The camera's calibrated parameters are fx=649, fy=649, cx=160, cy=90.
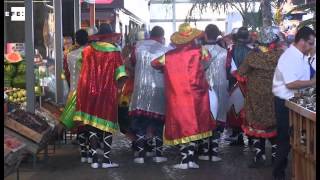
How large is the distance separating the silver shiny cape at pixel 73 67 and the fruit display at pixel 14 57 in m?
0.71

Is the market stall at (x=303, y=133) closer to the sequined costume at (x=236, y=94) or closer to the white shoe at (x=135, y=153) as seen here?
the sequined costume at (x=236, y=94)

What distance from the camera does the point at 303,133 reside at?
582 cm

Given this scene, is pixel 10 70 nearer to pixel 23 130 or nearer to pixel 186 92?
pixel 23 130

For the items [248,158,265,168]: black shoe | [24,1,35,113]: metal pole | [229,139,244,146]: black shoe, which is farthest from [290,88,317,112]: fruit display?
[229,139,244,146]: black shoe

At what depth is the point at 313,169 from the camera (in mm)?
5551

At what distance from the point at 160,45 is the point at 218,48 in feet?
2.52

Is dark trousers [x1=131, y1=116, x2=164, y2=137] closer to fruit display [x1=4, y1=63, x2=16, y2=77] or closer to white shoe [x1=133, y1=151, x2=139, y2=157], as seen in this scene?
white shoe [x1=133, y1=151, x2=139, y2=157]

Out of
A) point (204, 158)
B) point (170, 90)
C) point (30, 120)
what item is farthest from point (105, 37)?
point (204, 158)

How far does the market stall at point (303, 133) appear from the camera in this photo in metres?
5.51

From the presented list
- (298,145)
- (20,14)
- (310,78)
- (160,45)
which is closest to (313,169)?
(298,145)

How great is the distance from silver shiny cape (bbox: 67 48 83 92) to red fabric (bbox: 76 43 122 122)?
0.29m

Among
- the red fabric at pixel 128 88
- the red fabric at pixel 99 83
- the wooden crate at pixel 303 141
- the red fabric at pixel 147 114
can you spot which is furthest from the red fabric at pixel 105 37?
the wooden crate at pixel 303 141

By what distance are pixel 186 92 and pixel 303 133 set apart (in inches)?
81.1
